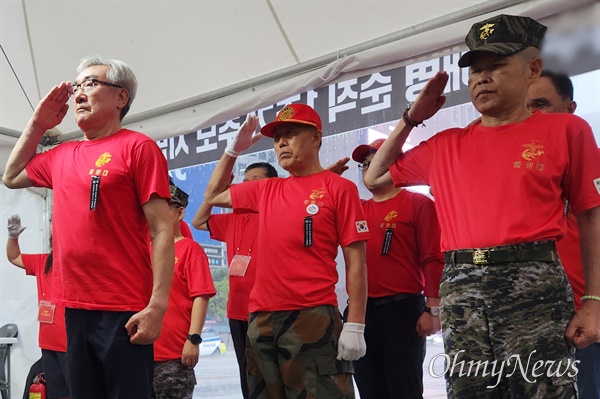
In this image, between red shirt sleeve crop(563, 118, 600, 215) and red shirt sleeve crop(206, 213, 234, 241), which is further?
red shirt sleeve crop(206, 213, 234, 241)

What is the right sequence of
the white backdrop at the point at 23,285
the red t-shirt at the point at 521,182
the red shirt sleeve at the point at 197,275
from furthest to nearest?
the white backdrop at the point at 23,285, the red shirt sleeve at the point at 197,275, the red t-shirt at the point at 521,182

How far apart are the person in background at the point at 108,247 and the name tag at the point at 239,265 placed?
116cm

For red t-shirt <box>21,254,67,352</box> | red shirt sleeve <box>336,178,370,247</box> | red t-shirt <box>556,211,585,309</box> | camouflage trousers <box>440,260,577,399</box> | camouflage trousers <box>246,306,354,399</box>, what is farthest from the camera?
red t-shirt <box>21,254,67,352</box>

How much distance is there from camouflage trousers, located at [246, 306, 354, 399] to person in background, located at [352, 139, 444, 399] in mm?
459

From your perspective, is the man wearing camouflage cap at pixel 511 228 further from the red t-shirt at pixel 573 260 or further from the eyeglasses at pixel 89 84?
the eyeglasses at pixel 89 84

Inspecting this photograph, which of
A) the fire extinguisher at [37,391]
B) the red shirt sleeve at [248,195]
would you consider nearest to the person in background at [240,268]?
the red shirt sleeve at [248,195]

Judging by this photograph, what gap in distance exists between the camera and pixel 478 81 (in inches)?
76.0

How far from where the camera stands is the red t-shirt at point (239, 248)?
11.0ft

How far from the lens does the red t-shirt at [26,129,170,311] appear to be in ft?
6.63

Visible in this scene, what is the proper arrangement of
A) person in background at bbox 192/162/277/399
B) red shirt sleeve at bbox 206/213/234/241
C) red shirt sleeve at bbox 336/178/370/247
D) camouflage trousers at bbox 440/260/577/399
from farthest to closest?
red shirt sleeve at bbox 206/213/234/241 → person in background at bbox 192/162/277/399 → red shirt sleeve at bbox 336/178/370/247 → camouflage trousers at bbox 440/260/577/399

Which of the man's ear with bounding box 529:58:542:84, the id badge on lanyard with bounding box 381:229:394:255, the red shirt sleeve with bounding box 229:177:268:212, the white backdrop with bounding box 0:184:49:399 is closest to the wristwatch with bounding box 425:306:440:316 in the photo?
the id badge on lanyard with bounding box 381:229:394:255

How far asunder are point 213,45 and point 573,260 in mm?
2557

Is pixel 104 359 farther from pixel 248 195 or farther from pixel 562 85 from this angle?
pixel 562 85

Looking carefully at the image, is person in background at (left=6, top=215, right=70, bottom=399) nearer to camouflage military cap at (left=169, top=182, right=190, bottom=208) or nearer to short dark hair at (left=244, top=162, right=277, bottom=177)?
camouflage military cap at (left=169, top=182, right=190, bottom=208)
